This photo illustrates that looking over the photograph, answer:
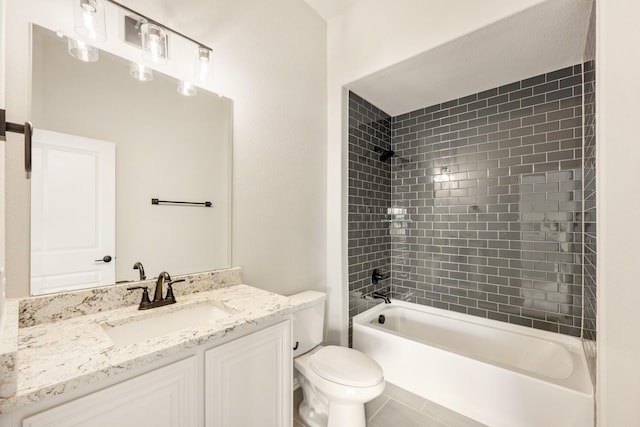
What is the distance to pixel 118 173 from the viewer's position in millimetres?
1281

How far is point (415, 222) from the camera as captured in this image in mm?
2895


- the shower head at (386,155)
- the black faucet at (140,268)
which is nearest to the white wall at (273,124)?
the black faucet at (140,268)

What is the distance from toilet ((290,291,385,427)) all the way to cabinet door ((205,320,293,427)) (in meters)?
0.31

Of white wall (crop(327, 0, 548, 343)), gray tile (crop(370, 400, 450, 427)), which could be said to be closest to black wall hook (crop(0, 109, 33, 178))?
white wall (crop(327, 0, 548, 343))

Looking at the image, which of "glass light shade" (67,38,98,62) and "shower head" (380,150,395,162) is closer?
"glass light shade" (67,38,98,62)

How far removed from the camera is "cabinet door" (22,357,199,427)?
723mm

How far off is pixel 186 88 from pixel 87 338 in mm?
1278

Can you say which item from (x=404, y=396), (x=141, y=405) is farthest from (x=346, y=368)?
(x=141, y=405)

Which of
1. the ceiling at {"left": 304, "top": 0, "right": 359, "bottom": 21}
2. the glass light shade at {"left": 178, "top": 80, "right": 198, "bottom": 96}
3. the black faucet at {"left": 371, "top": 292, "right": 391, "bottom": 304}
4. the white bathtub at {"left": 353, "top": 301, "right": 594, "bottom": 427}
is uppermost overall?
the ceiling at {"left": 304, "top": 0, "right": 359, "bottom": 21}

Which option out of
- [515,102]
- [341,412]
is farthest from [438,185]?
[341,412]

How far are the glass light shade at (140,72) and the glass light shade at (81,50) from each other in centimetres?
14

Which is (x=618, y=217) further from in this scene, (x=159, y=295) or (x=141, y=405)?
(x=159, y=295)

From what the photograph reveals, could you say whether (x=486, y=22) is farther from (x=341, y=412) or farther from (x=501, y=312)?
(x=341, y=412)

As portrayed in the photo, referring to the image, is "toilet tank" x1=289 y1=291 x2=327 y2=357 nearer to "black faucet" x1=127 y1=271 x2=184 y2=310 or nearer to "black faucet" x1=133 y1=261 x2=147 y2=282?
"black faucet" x1=127 y1=271 x2=184 y2=310
